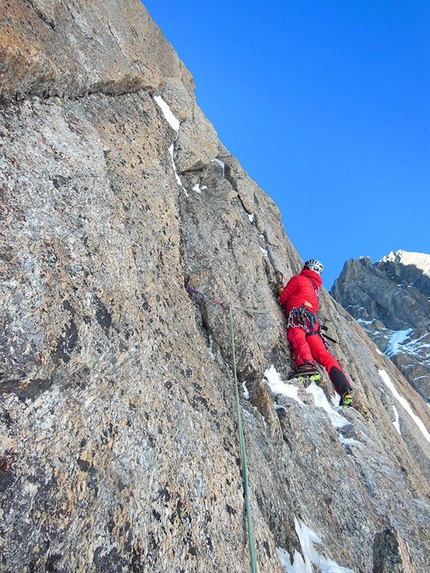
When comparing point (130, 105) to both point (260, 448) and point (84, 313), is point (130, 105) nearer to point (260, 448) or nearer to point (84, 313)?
point (84, 313)

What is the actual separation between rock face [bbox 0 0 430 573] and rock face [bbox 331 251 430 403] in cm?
11149

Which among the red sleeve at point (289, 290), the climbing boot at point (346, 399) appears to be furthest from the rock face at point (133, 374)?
the red sleeve at point (289, 290)

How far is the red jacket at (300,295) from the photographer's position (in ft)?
34.0

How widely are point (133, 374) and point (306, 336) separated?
641cm

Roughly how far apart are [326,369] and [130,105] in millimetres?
8315

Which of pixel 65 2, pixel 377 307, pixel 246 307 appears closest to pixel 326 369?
pixel 246 307

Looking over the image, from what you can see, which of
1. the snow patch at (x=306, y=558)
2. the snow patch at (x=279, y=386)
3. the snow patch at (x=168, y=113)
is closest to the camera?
the snow patch at (x=306, y=558)

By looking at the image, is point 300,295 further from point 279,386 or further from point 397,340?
point 397,340

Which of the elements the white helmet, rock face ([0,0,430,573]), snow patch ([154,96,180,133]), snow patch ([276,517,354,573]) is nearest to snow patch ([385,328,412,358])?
the white helmet

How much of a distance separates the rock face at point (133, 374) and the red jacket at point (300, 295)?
0.72 metres

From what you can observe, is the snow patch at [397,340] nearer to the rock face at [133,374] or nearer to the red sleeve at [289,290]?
the red sleeve at [289,290]

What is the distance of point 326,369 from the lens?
9.85m

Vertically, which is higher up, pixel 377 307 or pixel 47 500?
pixel 377 307

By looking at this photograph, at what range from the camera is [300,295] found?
10.4 meters
